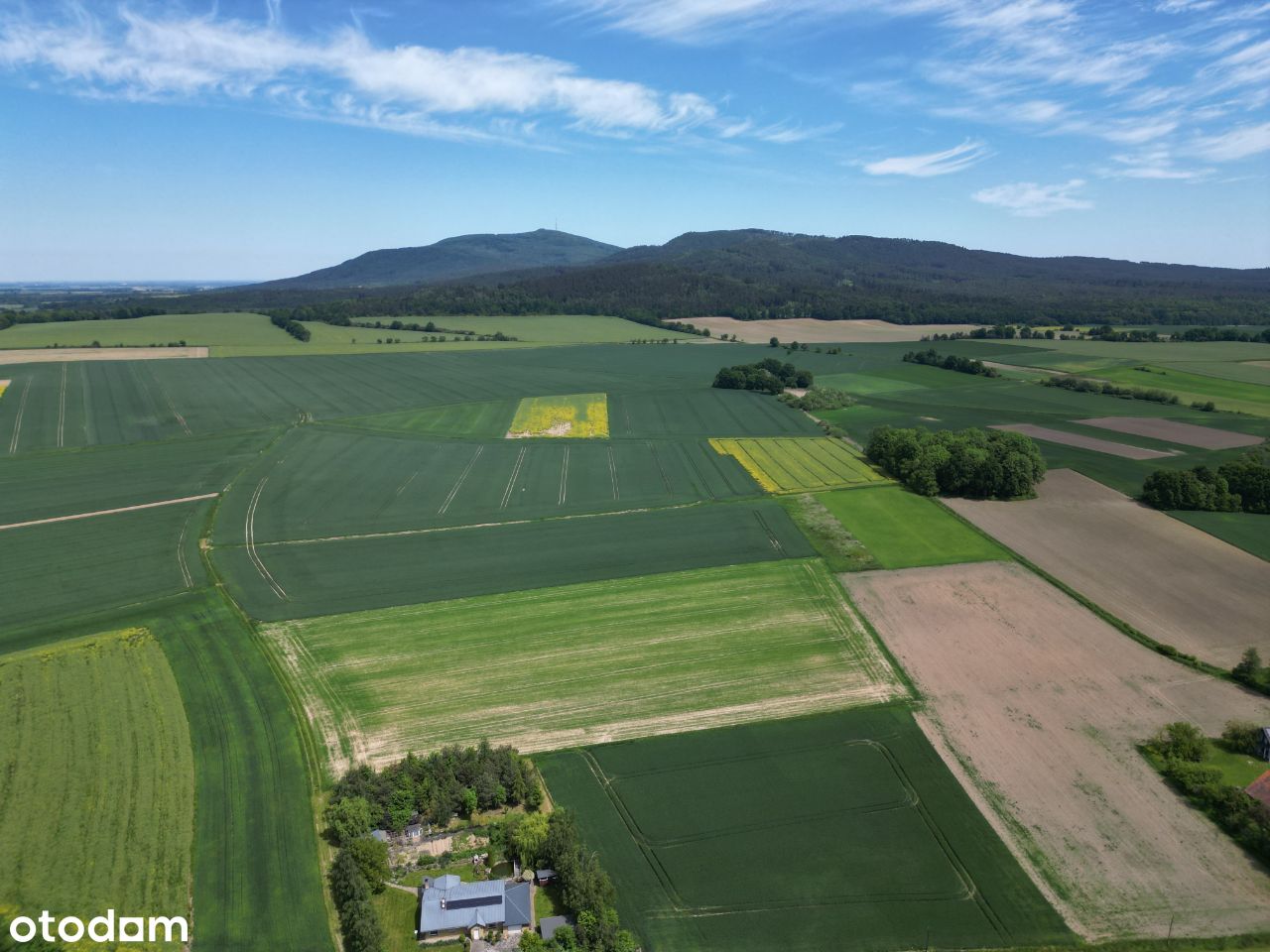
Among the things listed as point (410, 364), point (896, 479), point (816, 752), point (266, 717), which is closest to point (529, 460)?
point (896, 479)

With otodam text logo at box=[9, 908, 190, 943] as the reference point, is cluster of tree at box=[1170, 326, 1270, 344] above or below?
above

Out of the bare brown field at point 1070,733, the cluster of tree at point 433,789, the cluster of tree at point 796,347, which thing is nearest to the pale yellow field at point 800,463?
the bare brown field at point 1070,733

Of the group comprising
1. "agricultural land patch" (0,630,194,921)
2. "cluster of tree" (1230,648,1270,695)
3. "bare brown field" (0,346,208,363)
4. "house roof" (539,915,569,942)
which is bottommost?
"house roof" (539,915,569,942)

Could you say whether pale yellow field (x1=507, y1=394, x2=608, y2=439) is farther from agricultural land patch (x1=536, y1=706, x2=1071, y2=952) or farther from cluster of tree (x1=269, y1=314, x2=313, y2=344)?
cluster of tree (x1=269, y1=314, x2=313, y2=344)

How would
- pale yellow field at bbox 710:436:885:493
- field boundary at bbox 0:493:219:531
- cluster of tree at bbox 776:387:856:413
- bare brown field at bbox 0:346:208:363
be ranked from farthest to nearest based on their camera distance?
bare brown field at bbox 0:346:208:363 → cluster of tree at bbox 776:387:856:413 → pale yellow field at bbox 710:436:885:493 → field boundary at bbox 0:493:219:531

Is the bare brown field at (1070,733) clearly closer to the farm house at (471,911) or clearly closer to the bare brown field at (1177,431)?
the farm house at (471,911)

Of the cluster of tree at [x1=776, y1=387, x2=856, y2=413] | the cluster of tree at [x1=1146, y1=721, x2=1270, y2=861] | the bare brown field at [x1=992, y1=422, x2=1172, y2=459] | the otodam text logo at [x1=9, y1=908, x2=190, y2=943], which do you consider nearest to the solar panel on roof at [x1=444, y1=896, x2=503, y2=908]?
the otodam text logo at [x1=9, y1=908, x2=190, y2=943]

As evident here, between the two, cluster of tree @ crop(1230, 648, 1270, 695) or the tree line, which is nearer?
the tree line
